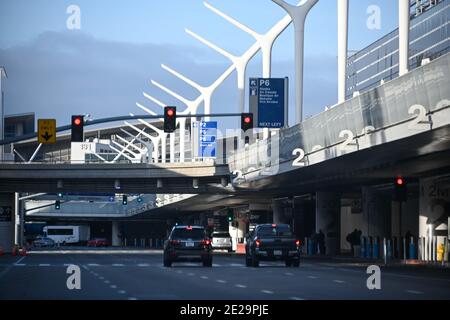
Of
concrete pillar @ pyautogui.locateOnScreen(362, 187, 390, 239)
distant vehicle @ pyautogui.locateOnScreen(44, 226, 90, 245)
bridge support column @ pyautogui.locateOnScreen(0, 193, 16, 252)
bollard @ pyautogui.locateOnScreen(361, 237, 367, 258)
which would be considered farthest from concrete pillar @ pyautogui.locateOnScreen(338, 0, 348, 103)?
distant vehicle @ pyautogui.locateOnScreen(44, 226, 90, 245)

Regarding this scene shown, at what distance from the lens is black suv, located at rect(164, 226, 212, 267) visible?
47.8 m

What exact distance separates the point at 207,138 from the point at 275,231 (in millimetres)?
39620

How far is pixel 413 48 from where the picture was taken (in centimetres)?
11969

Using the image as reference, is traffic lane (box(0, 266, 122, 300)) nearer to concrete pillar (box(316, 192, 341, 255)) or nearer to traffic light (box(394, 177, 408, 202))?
traffic light (box(394, 177, 408, 202))

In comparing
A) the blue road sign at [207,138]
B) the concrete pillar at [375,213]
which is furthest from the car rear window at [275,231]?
the blue road sign at [207,138]

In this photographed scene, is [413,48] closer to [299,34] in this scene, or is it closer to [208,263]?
[299,34]

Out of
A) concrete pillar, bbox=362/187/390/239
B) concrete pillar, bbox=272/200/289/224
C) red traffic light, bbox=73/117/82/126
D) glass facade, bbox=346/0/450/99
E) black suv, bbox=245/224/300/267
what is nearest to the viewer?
red traffic light, bbox=73/117/82/126

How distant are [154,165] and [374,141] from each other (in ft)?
132

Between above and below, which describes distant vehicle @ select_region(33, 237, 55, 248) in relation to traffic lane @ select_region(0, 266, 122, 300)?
below

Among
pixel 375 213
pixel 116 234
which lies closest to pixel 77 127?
pixel 375 213

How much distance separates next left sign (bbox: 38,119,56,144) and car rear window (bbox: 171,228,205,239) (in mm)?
8608

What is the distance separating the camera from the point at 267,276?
37.3m

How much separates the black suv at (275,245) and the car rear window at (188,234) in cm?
241

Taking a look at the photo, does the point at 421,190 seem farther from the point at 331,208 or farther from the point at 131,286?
the point at 131,286
